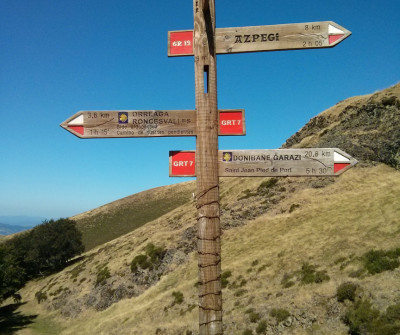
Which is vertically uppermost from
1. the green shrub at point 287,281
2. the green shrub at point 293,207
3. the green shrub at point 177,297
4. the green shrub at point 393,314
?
the green shrub at point 293,207

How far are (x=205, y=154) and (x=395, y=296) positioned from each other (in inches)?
562

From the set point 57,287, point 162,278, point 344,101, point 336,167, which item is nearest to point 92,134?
point 336,167

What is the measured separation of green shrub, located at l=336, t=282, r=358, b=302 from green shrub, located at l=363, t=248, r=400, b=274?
1998mm

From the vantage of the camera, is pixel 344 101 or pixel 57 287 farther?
pixel 344 101

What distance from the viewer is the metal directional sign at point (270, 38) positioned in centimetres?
499

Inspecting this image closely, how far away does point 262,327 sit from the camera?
1609 cm

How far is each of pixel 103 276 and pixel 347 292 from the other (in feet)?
118

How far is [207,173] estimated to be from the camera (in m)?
4.58

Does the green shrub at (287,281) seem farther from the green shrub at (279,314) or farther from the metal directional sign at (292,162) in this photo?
the metal directional sign at (292,162)

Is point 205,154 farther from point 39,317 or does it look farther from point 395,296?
point 39,317

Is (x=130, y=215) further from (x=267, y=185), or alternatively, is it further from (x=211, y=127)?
(x=211, y=127)

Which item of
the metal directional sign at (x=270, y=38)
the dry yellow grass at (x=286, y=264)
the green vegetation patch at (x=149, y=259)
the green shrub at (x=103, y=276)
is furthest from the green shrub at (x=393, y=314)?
the green shrub at (x=103, y=276)

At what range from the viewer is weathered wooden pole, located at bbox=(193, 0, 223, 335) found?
14.3ft

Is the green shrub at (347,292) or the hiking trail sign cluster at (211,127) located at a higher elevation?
the hiking trail sign cluster at (211,127)
